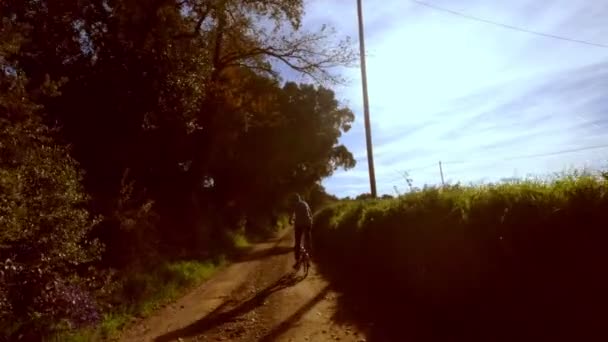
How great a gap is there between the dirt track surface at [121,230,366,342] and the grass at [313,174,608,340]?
1.29m

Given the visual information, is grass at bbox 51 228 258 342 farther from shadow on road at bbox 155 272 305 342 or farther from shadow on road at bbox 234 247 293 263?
shadow on road at bbox 234 247 293 263

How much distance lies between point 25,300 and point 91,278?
1757mm

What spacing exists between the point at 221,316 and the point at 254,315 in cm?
71

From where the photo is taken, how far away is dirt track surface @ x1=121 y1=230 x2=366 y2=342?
8.01m

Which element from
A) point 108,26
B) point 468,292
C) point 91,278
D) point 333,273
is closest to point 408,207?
point 468,292

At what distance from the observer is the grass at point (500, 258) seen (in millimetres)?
5355

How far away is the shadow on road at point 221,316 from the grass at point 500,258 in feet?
8.55

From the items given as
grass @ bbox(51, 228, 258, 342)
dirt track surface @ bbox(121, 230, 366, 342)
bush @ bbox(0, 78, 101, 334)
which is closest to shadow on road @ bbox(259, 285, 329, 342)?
dirt track surface @ bbox(121, 230, 366, 342)

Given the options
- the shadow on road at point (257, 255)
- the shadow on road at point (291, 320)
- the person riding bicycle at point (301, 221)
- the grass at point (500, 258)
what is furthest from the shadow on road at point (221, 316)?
the shadow on road at point (257, 255)

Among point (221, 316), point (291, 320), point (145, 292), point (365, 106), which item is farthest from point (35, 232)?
point (365, 106)

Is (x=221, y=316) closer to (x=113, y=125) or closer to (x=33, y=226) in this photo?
(x=33, y=226)

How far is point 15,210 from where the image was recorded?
6641mm

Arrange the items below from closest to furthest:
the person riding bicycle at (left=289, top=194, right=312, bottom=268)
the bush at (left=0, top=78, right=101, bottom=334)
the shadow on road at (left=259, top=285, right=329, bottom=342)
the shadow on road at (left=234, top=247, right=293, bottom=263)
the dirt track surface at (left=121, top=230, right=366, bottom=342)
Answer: the bush at (left=0, top=78, right=101, bottom=334) → the shadow on road at (left=259, top=285, right=329, bottom=342) → the dirt track surface at (left=121, top=230, right=366, bottom=342) → the person riding bicycle at (left=289, top=194, right=312, bottom=268) → the shadow on road at (left=234, top=247, right=293, bottom=263)

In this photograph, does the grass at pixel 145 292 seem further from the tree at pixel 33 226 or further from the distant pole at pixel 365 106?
the distant pole at pixel 365 106
